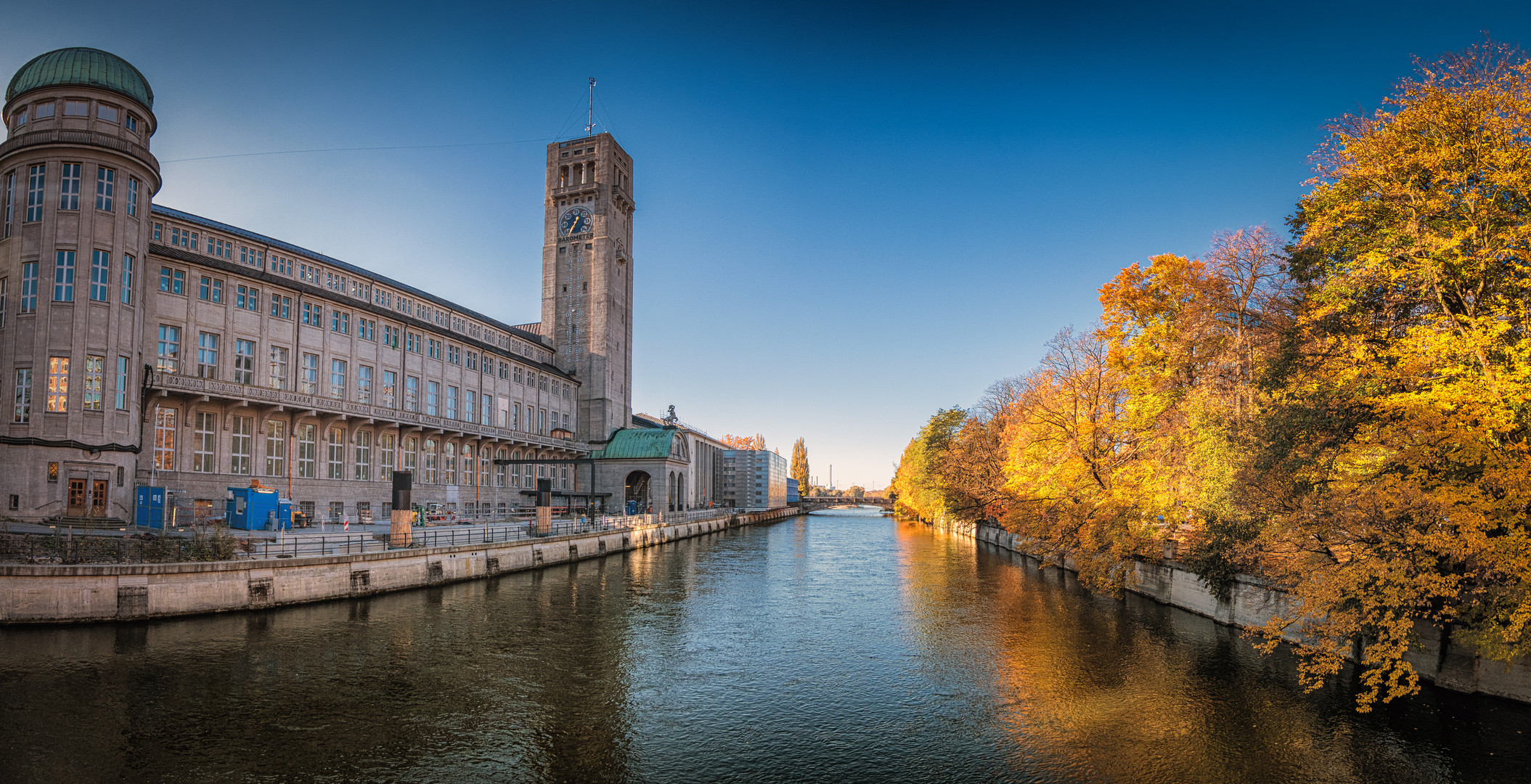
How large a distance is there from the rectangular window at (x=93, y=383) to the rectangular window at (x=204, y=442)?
26.2 ft

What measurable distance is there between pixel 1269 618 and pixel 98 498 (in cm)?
5030

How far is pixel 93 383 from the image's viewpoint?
3572 cm

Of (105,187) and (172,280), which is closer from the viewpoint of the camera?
(105,187)

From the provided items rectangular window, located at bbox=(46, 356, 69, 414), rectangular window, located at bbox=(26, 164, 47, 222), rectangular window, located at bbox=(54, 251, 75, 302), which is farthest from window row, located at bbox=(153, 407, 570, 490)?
rectangular window, located at bbox=(26, 164, 47, 222)

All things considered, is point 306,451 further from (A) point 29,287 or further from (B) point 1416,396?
(B) point 1416,396

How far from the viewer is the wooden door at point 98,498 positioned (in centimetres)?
3506

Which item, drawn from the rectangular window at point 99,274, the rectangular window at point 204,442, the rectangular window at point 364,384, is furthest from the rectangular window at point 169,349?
the rectangular window at point 364,384

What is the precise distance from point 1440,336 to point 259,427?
185 ft

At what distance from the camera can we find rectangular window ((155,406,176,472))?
4169cm

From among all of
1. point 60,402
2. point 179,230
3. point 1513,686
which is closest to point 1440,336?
point 1513,686

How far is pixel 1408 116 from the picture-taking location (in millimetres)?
18156

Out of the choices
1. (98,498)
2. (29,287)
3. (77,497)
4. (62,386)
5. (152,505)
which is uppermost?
(29,287)

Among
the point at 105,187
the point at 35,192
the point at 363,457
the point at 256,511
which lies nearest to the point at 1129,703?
the point at 256,511

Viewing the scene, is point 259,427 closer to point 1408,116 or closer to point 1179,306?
point 1179,306
